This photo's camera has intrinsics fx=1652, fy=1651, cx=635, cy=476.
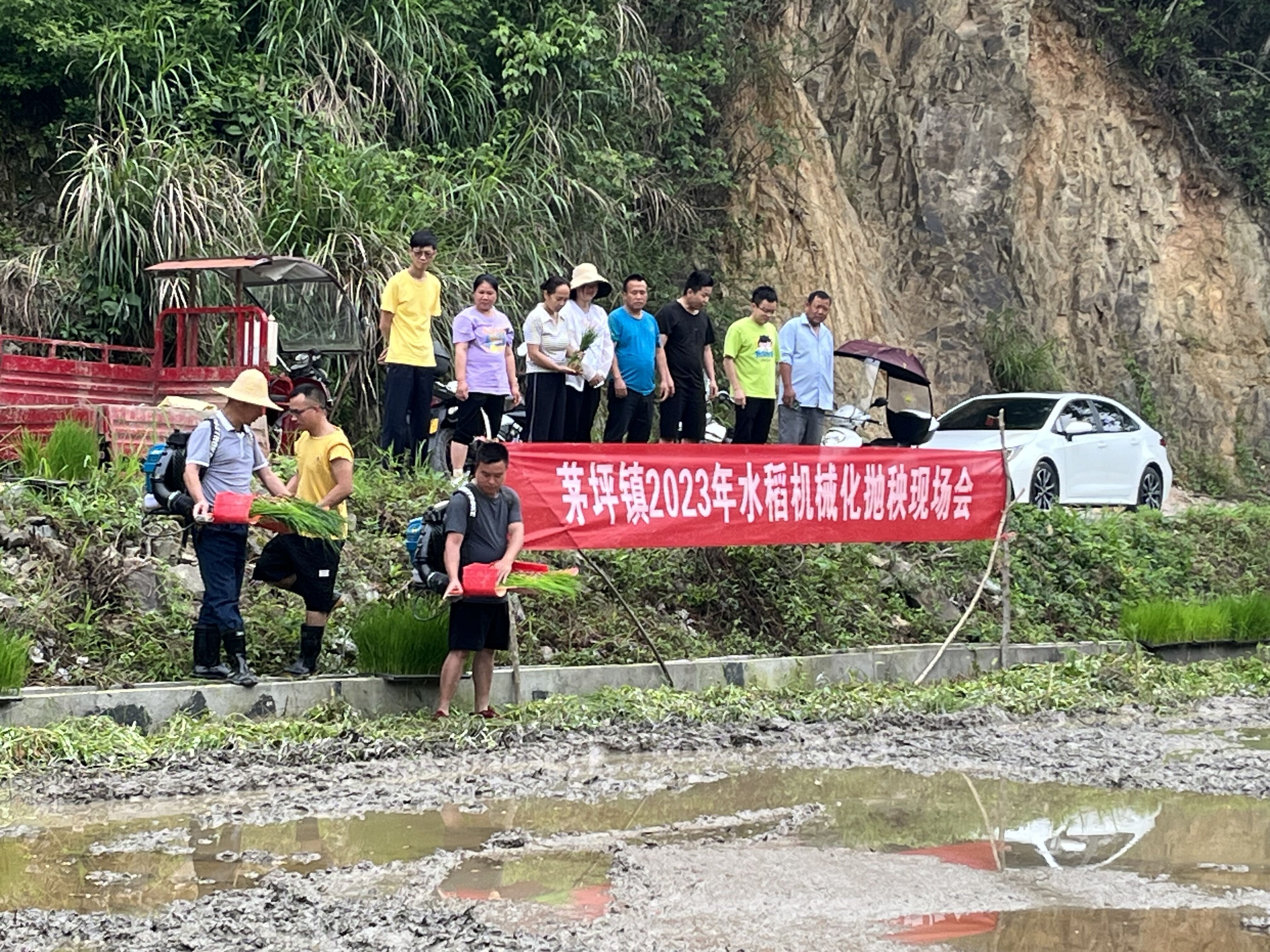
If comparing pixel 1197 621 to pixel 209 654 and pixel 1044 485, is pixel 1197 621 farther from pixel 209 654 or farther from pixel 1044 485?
pixel 209 654

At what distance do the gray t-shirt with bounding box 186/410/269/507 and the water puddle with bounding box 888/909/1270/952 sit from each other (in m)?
4.96

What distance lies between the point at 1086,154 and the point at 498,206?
12.3 metres

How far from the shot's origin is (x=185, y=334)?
1430cm

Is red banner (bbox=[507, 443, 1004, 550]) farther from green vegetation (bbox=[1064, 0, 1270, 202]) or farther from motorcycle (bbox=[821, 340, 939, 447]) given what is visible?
green vegetation (bbox=[1064, 0, 1270, 202])

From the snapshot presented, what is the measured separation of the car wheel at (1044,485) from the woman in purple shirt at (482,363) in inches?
274

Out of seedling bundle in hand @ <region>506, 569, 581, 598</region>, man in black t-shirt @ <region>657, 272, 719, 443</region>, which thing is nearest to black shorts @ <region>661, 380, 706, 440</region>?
man in black t-shirt @ <region>657, 272, 719, 443</region>

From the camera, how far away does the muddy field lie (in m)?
5.22

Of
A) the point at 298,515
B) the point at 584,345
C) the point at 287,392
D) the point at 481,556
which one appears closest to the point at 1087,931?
the point at 481,556

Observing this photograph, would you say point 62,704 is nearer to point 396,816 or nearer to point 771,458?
point 396,816

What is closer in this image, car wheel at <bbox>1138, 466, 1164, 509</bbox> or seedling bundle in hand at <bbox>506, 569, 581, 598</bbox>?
seedling bundle in hand at <bbox>506, 569, 581, 598</bbox>

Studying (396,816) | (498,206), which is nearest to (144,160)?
(498,206)

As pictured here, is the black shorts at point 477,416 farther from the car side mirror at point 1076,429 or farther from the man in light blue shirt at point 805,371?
the car side mirror at point 1076,429

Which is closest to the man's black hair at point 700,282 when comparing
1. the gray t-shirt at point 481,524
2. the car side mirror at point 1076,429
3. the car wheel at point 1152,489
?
the gray t-shirt at point 481,524

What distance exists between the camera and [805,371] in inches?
546
